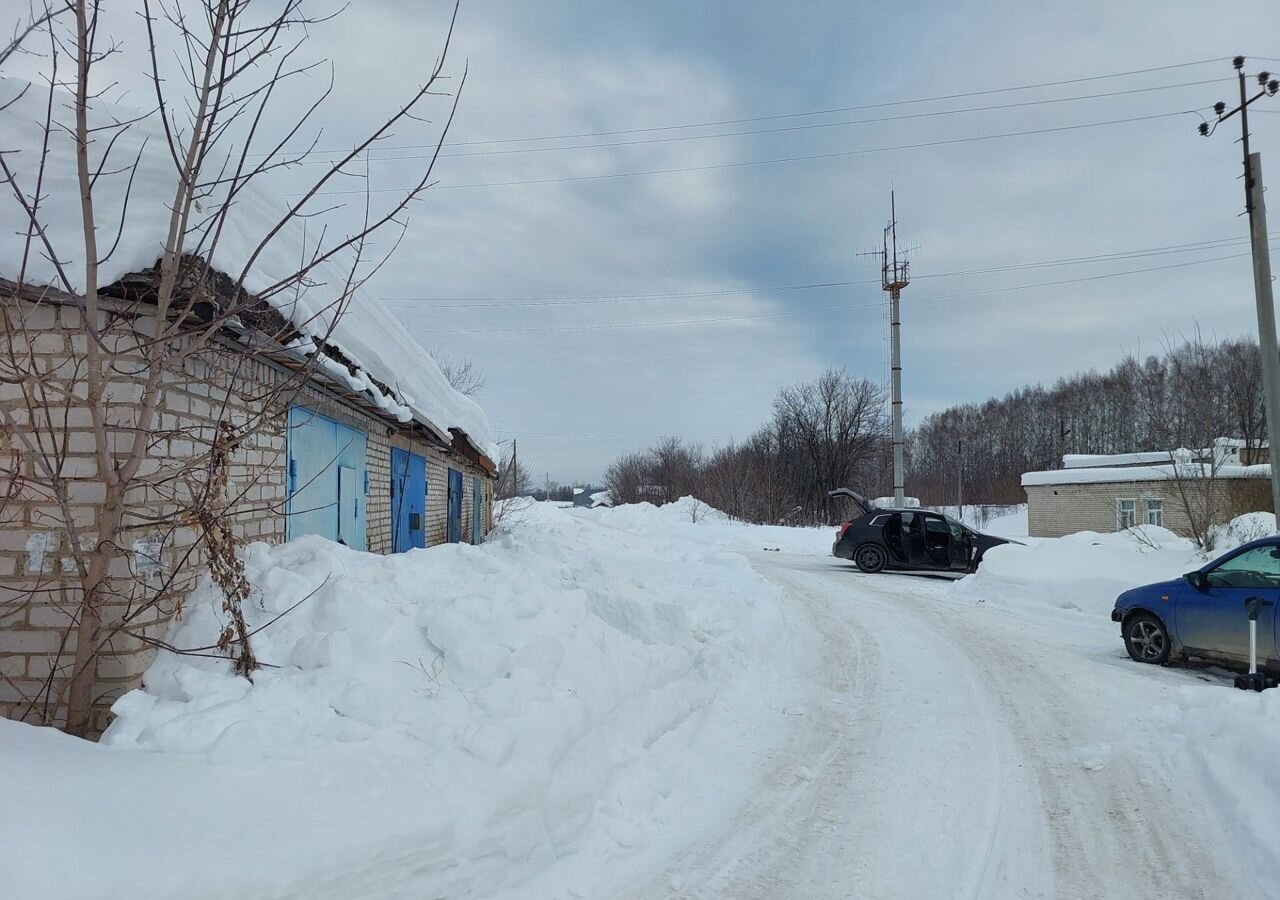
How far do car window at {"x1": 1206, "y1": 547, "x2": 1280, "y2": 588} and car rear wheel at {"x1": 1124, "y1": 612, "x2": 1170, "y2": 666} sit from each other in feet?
2.61

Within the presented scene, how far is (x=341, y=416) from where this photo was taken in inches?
302

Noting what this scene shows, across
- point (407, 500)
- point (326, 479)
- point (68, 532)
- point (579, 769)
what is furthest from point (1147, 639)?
point (407, 500)

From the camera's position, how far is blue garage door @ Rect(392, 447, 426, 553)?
10537 millimetres

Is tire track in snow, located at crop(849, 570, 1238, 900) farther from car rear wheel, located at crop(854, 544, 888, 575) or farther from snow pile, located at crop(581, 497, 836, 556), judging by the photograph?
snow pile, located at crop(581, 497, 836, 556)

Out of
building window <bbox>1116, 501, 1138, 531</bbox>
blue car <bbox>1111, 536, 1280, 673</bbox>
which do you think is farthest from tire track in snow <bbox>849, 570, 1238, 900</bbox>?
building window <bbox>1116, 501, 1138, 531</bbox>

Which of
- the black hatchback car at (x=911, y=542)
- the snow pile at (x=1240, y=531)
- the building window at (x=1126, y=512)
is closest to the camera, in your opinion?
the snow pile at (x=1240, y=531)

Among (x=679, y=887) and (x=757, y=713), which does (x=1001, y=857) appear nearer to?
(x=679, y=887)

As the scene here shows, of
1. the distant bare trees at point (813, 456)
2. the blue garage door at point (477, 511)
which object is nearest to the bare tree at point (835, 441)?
the distant bare trees at point (813, 456)

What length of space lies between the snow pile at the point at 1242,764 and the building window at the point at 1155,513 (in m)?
31.0

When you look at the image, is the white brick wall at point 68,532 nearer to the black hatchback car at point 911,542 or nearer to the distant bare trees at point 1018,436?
the black hatchback car at point 911,542

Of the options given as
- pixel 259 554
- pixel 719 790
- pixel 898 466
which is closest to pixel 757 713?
pixel 719 790

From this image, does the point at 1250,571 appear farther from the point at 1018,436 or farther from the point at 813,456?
the point at 1018,436

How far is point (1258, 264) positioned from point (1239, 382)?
13.8 m

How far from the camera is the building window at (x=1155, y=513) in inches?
1226
